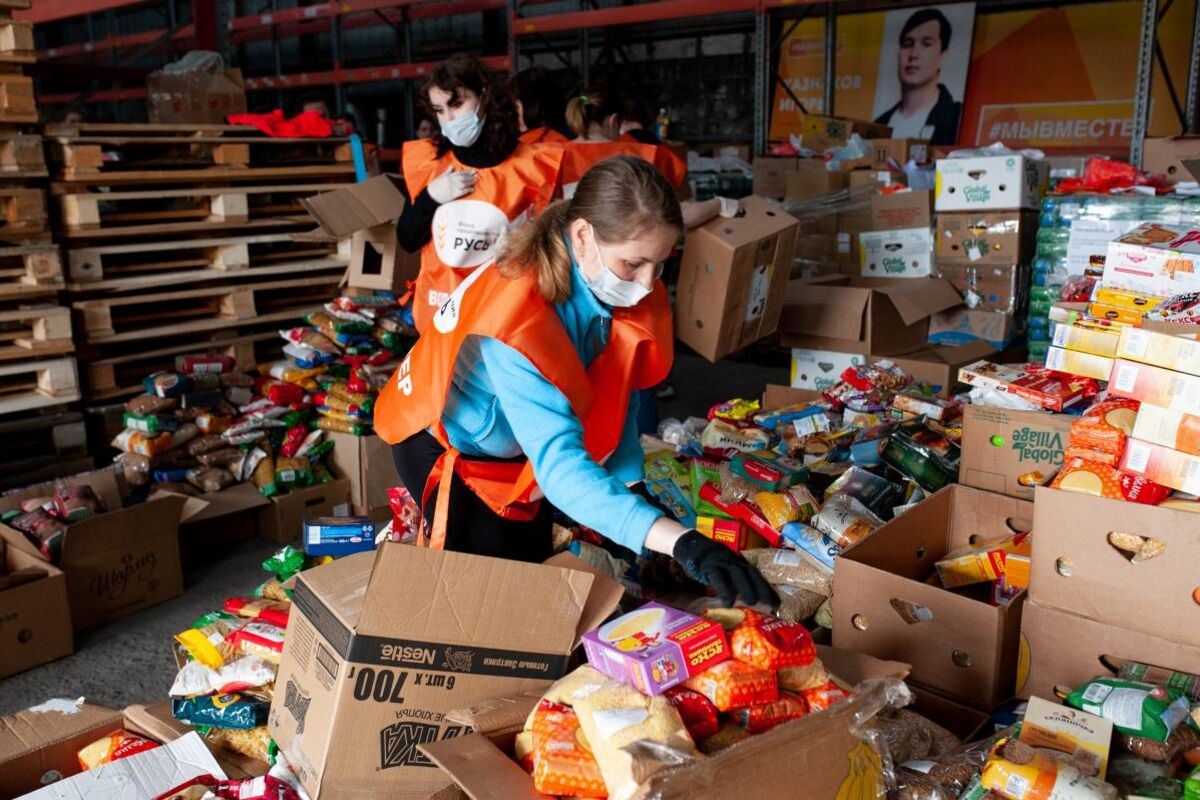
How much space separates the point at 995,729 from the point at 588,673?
0.91 m

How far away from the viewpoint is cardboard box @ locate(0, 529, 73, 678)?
3367 millimetres

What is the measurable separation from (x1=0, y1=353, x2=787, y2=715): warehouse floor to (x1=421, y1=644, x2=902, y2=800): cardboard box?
6.57 ft

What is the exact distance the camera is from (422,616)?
68.5 inches

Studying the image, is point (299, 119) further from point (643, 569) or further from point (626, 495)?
point (626, 495)

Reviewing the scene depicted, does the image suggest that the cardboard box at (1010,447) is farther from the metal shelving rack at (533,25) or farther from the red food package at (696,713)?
the metal shelving rack at (533,25)

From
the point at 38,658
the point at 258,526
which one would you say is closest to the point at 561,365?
the point at 38,658

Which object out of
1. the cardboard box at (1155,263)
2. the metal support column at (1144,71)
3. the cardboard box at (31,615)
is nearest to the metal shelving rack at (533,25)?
the metal support column at (1144,71)

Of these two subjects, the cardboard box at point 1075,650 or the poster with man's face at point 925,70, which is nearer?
the cardboard box at point 1075,650

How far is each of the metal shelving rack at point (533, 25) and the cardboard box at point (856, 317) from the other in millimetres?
2231

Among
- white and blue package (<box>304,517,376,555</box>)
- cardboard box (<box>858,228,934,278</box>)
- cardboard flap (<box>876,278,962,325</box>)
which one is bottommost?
white and blue package (<box>304,517,376,555</box>)

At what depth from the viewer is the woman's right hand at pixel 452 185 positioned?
3.59 meters

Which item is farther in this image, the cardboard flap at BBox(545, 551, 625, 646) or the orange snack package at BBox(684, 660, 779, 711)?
the cardboard flap at BBox(545, 551, 625, 646)

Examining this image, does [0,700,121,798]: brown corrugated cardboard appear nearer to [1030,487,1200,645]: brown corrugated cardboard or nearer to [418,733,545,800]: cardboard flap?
[418,733,545,800]: cardboard flap

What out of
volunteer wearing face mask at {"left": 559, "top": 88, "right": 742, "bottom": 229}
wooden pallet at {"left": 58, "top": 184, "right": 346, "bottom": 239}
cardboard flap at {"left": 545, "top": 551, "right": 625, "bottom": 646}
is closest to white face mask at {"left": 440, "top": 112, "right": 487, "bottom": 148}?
volunteer wearing face mask at {"left": 559, "top": 88, "right": 742, "bottom": 229}
